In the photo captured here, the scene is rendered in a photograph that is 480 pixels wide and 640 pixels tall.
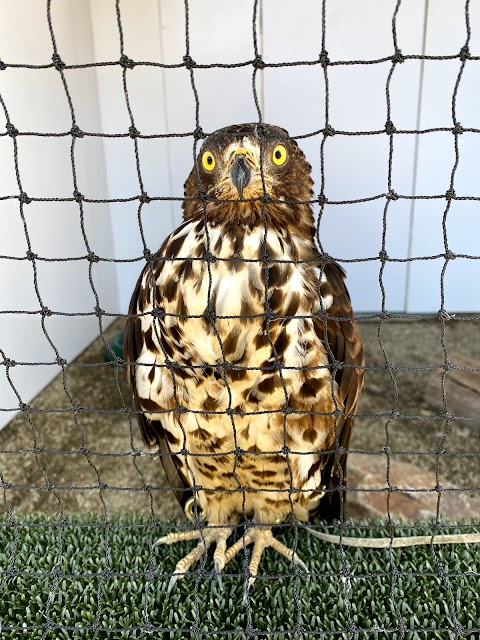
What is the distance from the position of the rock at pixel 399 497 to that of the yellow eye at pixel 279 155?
1.53 m

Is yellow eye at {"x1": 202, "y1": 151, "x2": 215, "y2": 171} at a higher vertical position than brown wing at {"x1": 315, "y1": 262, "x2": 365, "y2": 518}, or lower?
higher

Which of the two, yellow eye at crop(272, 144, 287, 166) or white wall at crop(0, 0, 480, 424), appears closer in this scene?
yellow eye at crop(272, 144, 287, 166)

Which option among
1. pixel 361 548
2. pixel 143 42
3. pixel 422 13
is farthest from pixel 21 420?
pixel 422 13

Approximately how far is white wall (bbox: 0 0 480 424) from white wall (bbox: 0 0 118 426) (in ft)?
0.06

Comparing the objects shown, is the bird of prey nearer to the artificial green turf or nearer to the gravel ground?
the artificial green turf

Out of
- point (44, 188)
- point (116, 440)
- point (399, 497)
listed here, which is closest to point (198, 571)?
point (399, 497)

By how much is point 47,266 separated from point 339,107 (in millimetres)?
2675

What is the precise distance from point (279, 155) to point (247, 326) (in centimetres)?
50

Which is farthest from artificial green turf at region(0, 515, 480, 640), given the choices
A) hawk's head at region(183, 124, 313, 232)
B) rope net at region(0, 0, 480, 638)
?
hawk's head at region(183, 124, 313, 232)

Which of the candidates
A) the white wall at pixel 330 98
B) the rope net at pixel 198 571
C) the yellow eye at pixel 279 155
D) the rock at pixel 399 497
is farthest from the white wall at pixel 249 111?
the yellow eye at pixel 279 155

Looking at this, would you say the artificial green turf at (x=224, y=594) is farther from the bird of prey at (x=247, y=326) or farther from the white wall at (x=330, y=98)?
the white wall at (x=330, y=98)

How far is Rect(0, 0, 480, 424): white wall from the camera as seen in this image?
169 inches

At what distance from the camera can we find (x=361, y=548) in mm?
2027

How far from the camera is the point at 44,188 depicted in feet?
12.8
